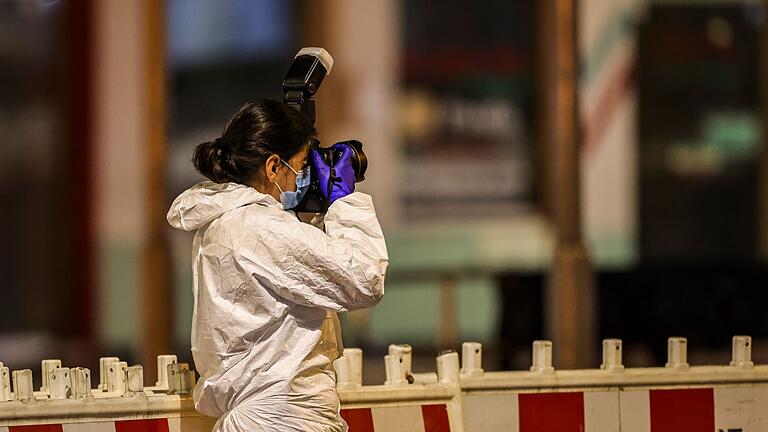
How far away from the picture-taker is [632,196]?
11.0 metres

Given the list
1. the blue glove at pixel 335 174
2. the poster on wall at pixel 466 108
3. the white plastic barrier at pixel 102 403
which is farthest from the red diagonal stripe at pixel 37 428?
the poster on wall at pixel 466 108

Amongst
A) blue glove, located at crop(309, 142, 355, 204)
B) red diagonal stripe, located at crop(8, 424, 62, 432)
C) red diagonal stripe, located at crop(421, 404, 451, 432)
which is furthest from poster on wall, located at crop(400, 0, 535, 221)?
blue glove, located at crop(309, 142, 355, 204)

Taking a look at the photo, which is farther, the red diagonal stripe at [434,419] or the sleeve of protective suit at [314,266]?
the red diagonal stripe at [434,419]

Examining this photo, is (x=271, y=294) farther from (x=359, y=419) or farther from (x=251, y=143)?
(x=359, y=419)

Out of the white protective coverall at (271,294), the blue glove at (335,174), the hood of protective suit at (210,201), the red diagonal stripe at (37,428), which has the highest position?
the blue glove at (335,174)

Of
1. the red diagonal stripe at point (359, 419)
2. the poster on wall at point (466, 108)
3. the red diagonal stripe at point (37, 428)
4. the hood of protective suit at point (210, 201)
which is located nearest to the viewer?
the hood of protective suit at point (210, 201)

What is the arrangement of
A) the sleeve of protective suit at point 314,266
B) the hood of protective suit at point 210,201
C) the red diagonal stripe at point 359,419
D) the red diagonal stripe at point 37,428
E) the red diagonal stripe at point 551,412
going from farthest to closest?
the red diagonal stripe at point 551,412, the red diagonal stripe at point 359,419, the red diagonal stripe at point 37,428, the hood of protective suit at point 210,201, the sleeve of protective suit at point 314,266

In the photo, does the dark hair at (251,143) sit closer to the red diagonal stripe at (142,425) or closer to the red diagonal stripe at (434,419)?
the red diagonal stripe at (142,425)

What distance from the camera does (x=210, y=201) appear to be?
3.69 m

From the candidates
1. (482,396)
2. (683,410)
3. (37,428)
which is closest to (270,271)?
(37,428)

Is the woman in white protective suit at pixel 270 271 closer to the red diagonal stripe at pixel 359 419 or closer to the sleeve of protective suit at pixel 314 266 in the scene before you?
the sleeve of protective suit at pixel 314 266

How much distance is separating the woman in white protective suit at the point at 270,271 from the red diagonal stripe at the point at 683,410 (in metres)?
1.28

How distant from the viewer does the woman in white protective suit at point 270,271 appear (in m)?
3.56

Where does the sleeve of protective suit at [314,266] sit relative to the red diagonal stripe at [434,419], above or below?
above
